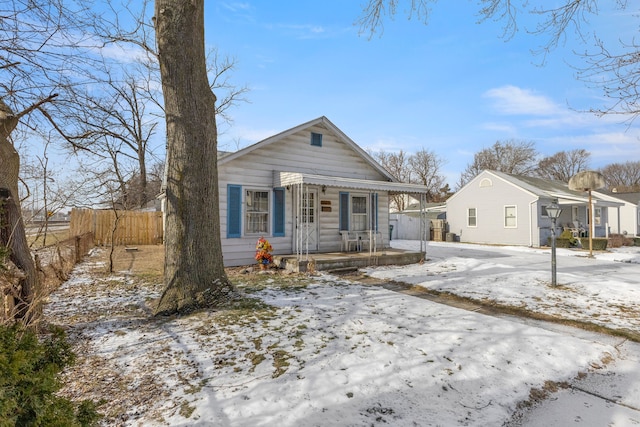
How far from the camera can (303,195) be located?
35.4ft

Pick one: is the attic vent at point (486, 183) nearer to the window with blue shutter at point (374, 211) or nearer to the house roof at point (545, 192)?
the house roof at point (545, 192)

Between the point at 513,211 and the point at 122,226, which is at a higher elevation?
the point at 513,211

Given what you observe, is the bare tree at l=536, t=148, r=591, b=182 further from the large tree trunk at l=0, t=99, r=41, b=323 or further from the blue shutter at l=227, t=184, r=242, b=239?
the large tree trunk at l=0, t=99, r=41, b=323

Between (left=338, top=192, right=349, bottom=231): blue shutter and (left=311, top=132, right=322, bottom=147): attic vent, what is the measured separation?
1872mm

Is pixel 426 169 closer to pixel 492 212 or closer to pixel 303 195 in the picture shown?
pixel 492 212

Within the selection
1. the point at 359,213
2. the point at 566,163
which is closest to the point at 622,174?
the point at 566,163

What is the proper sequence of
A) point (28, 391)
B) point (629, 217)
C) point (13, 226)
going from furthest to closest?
1. point (629, 217)
2. point (13, 226)
3. point (28, 391)

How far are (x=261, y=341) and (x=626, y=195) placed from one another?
115ft

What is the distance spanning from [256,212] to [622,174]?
6580cm

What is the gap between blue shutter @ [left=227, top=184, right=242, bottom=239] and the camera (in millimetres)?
9375

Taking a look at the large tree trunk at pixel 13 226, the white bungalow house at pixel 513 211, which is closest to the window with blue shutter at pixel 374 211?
the large tree trunk at pixel 13 226

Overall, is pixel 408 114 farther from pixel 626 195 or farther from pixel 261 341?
pixel 626 195

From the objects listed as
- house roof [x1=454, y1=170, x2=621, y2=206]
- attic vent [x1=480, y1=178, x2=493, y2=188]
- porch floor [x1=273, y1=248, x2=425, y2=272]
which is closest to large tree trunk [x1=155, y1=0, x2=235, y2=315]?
porch floor [x1=273, y1=248, x2=425, y2=272]

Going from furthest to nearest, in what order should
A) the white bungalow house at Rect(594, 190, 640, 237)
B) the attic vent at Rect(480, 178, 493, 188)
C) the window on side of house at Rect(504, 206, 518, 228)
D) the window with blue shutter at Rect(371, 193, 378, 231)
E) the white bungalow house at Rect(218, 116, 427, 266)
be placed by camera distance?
the white bungalow house at Rect(594, 190, 640, 237), the attic vent at Rect(480, 178, 493, 188), the window on side of house at Rect(504, 206, 518, 228), the window with blue shutter at Rect(371, 193, 378, 231), the white bungalow house at Rect(218, 116, 427, 266)
